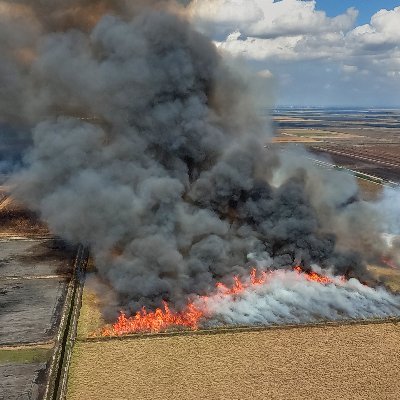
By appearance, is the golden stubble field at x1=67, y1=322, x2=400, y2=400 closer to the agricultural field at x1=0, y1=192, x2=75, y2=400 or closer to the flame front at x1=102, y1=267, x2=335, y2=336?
the flame front at x1=102, y1=267, x2=335, y2=336

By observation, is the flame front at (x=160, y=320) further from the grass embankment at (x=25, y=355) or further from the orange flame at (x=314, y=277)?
the orange flame at (x=314, y=277)

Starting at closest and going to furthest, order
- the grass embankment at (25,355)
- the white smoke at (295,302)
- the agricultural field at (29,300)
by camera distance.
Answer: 1. the agricultural field at (29,300)
2. the grass embankment at (25,355)
3. the white smoke at (295,302)

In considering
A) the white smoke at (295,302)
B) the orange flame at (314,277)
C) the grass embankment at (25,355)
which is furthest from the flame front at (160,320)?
the orange flame at (314,277)

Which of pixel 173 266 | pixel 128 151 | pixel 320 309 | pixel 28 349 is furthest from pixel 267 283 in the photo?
pixel 28 349

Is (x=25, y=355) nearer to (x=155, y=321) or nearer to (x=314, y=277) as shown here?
(x=155, y=321)

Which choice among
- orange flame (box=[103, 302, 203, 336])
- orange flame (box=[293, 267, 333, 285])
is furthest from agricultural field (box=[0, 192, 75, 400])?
orange flame (box=[293, 267, 333, 285])

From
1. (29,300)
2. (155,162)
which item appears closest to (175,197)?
(155,162)
